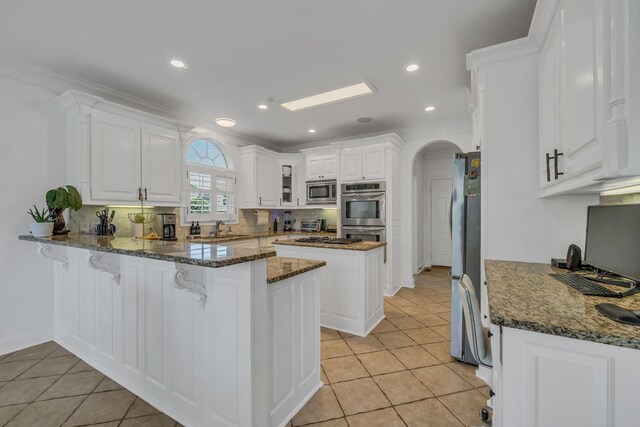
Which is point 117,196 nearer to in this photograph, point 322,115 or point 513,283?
point 322,115

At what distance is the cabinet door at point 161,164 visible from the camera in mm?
3357

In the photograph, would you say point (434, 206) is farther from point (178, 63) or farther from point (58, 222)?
point (58, 222)

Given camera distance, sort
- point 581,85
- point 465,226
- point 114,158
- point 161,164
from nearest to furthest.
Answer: point 581,85, point 465,226, point 114,158, point 161,164

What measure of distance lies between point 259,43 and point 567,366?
108 inches

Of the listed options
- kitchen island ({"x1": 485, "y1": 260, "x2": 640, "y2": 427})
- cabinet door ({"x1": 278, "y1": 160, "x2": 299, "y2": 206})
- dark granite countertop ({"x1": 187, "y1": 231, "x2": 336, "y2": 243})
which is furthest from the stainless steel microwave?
kitchen island ({"x1": 485, "y1": 260, "x2": 640, "y2": 427})

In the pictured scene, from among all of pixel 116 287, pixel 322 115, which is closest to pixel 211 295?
pixel 116 287

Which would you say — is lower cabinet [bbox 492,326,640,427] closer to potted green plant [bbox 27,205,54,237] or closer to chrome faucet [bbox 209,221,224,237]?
potted green plant [bbox 27,205,54,237]

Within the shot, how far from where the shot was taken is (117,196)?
3.06m

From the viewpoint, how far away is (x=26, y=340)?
2.70 metres

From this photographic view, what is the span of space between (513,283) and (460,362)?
1371 millimetres

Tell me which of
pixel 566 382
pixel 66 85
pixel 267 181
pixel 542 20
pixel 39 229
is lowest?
pixel 566 382

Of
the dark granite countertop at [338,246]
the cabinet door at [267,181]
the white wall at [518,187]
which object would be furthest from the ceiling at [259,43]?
the dark granite countertop at [338,246]

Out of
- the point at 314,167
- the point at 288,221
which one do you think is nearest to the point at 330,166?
the point at 314,167

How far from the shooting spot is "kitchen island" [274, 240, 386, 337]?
285 centimetres
